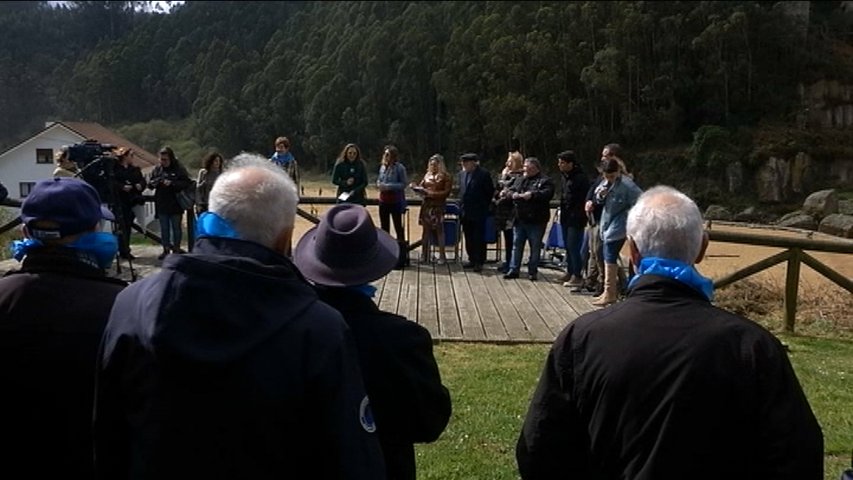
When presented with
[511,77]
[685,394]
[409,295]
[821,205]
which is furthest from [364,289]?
[511,77]

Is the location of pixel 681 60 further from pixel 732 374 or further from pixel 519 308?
pixel 732 374

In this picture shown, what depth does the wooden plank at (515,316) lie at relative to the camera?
316 inches

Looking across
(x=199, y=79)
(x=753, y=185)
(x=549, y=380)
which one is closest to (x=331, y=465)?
(x=549, y=380)

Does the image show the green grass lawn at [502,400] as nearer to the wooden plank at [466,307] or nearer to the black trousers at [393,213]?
the wooden plank at [466,307]

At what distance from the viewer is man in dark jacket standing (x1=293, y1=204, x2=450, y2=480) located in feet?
8.70

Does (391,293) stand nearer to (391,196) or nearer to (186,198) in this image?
(391,196)

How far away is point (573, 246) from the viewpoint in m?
10.4

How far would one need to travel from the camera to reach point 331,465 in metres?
2.12

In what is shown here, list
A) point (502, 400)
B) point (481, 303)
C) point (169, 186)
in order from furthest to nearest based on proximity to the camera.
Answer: point (169, 186)
point (481, 303)
point (502, 400)

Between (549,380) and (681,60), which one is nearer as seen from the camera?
(549,380)

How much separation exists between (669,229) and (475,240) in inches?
354

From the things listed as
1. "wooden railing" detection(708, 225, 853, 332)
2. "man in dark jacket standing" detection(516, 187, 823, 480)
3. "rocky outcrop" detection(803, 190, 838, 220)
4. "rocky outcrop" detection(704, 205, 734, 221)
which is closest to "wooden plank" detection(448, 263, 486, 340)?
"wooden railing" detection(708, 225, 853, 332)

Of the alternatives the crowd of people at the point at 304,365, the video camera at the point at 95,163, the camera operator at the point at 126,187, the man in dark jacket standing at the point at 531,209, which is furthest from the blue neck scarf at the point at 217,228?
the camera operator at the point at 126,187

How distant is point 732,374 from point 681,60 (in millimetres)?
60769
